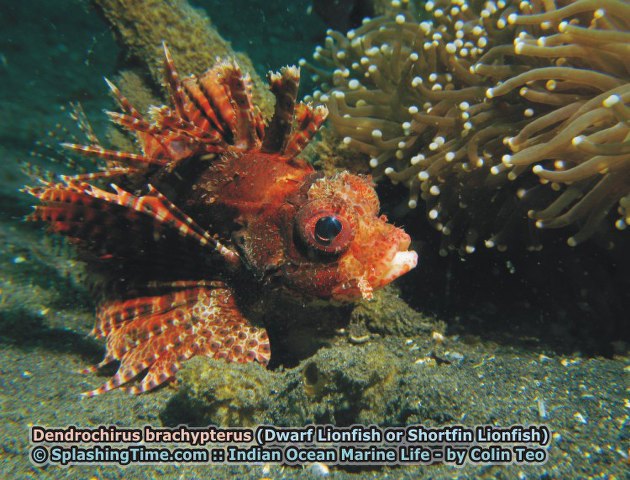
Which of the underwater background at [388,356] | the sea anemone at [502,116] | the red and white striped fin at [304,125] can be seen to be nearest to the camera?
the underwater background at [388,356]

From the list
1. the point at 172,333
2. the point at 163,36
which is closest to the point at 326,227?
the point at 172,333

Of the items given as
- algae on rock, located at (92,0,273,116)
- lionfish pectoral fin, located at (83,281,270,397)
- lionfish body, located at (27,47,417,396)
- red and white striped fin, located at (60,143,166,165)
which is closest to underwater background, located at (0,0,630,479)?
algae on rock, located at (92,0,273,116)

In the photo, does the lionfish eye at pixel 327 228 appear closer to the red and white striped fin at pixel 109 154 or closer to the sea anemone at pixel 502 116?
the sea anemone at pixel 502 116

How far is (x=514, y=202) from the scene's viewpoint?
158 inches

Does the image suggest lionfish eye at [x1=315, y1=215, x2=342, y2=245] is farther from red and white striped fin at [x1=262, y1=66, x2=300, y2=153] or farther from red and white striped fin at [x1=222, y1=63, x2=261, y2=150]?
red and white striped fin at [x1=222, y1=63, x2=261, y2=150]

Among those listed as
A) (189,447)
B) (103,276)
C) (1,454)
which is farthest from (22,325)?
(189,447)

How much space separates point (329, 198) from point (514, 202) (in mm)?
2002

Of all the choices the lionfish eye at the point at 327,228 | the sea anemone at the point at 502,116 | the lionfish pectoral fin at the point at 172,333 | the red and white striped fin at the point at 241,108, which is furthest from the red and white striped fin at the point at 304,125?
the lionfish pectoral fin at the point at 172,333

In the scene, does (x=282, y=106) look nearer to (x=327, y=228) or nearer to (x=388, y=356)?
(x=327, y=228)

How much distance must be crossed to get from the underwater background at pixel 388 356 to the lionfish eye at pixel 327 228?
3.21 feet

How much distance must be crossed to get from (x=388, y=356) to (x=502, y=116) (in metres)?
2.70

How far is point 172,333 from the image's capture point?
4.00 m

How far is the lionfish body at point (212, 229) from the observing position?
352 cm

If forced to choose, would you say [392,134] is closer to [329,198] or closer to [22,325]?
[329,198]
